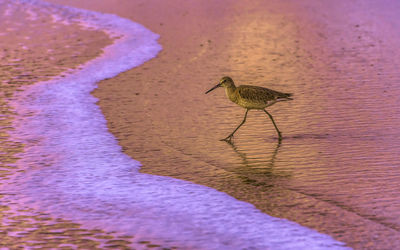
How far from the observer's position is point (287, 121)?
1062 cm

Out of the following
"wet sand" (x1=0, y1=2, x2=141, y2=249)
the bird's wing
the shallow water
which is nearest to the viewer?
"wet sand" (x1=0, y1=2, x2=141, y2=249)

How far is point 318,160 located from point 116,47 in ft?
37.2

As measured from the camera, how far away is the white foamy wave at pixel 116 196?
6.50m

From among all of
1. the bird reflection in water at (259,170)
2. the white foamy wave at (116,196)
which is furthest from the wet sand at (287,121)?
the white foamy wave at (116,196)

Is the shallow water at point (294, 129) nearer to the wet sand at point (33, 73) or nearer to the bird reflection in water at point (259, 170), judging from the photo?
the bird reflection in water at point (259, 170)

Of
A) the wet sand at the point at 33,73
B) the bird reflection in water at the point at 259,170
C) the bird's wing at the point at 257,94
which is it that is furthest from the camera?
the bird's wing at the point at 257,94

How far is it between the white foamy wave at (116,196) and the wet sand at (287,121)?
9.6 inches

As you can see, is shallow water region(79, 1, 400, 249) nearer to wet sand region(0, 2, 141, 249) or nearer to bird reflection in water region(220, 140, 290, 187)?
bird reflection in water region(220, 140, 290, 187)

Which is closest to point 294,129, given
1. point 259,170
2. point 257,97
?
point 257,97

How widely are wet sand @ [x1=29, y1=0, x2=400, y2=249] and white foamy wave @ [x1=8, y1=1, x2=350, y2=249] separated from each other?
243 mm

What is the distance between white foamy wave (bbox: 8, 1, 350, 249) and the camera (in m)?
6.50

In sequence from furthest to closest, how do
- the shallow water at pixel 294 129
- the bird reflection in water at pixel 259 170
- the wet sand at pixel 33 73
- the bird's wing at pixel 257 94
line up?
the bird's wing at pixel 257 94
the bird reflection in water at pixel 259 170
the shallow water at pixel 294 129
the wet sand at pixel 33 73

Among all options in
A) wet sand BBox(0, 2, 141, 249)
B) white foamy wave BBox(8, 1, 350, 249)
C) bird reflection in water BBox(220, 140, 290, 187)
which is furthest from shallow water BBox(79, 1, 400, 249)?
wet sand BBox(0, 2, 141, 249)

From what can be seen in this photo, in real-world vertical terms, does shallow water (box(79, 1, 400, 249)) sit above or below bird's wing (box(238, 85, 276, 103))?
below
